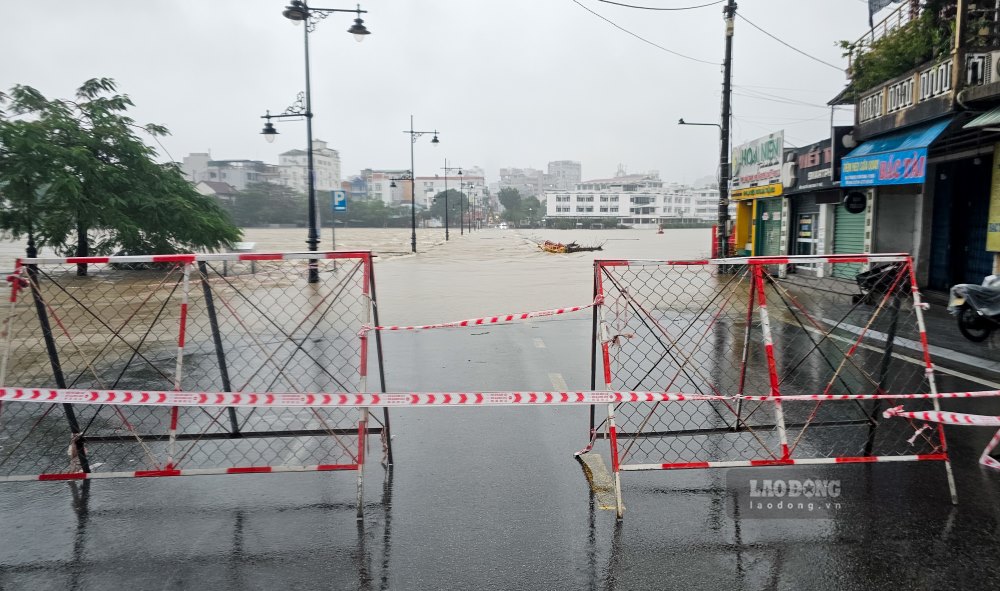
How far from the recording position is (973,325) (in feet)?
33.6

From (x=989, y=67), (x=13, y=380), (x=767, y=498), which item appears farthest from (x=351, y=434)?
(x=989, y=67)

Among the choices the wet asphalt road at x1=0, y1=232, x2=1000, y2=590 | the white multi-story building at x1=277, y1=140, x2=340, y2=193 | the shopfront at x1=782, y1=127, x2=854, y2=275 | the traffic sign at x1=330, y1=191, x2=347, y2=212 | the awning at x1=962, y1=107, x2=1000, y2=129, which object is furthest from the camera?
the white multi-story building at x1=277, y1=140, x2=340, y2=193

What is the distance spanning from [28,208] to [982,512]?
85.6 ft

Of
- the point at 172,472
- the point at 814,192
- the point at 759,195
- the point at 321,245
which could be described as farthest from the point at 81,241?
the point at 321,245

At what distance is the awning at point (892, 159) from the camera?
565 inches

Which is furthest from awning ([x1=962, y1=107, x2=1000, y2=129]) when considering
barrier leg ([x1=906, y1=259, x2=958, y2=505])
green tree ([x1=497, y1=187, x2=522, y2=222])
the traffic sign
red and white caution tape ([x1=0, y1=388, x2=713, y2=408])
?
green tree ([x1=497, y1=187, x2=522, y2=222])

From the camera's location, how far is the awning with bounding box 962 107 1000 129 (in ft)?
39.4

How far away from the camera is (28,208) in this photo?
21.9 metres

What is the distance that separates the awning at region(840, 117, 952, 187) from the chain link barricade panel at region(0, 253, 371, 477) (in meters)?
12.5

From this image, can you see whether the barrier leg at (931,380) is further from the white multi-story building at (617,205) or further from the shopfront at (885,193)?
the white multi-story building at (617,205)

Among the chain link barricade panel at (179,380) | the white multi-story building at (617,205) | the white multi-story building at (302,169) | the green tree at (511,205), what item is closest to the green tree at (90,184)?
the chain link barricade panel at (179,380)

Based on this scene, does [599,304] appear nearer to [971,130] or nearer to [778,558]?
[778,558]

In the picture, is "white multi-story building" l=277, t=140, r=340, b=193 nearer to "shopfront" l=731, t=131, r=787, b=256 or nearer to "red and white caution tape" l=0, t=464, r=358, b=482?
"shopfront" l=731, t=131, r=787, b=256

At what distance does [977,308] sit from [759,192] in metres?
17.7
